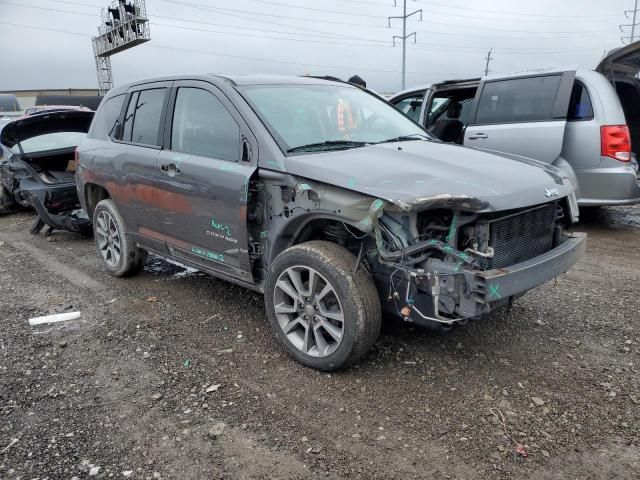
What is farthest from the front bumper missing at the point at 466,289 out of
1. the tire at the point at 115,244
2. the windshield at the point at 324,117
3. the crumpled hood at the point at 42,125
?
the crumpled hood at the point at 42,125

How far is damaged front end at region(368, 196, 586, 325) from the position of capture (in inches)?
106

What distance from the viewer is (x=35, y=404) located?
3.01 metres

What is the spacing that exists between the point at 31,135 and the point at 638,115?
351 inches

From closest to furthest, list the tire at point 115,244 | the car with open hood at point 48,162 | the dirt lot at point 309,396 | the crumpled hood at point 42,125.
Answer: the dirt lot at point 309,396 < the tire at point 115,244 < the car with open hood at point 48,162 < the crumpled hood at point 42,125

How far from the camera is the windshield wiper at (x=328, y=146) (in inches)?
136

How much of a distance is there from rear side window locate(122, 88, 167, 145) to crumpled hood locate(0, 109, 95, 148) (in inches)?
116

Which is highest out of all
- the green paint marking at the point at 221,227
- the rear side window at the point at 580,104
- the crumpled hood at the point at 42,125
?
the rear side window at the point at 580,104

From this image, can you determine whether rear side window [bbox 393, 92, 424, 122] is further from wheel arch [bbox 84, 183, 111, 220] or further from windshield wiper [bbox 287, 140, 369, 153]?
wheel arch [bbox 84, 183, 111, 220]

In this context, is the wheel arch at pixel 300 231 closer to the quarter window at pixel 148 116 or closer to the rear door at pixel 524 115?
the quarter window at pixel 148 116

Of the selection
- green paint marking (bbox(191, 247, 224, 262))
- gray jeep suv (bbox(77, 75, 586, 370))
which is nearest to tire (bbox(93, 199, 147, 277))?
gray jeep suv (bbox(77, 75, 586, 370))

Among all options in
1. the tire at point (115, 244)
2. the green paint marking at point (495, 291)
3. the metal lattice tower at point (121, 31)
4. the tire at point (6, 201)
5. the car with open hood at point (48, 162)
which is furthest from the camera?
the metal lattice tower at point (121, 31)

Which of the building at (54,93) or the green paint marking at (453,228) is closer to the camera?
the green paint marking at (453,228)

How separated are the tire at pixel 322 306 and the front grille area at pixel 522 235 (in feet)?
2.43

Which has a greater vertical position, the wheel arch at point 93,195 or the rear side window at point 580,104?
the rear side window at point 580,104
